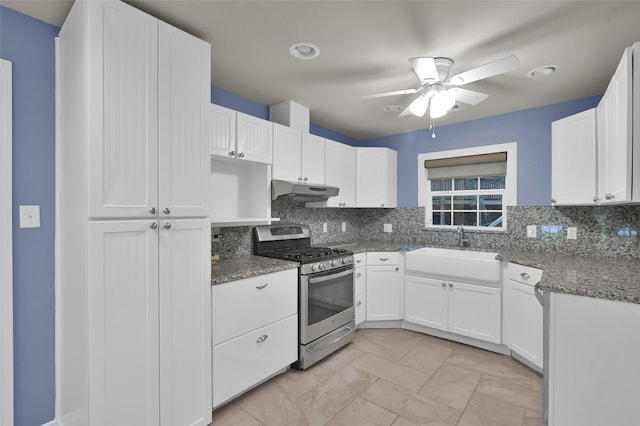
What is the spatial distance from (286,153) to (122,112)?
1573 mm

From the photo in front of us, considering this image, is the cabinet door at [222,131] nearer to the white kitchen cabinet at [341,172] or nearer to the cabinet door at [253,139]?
the cabinet door at [253,139]

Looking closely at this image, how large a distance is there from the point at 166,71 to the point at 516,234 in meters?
3.55

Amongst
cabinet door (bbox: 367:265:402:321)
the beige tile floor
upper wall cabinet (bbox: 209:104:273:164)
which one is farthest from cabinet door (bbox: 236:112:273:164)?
the beige tile floor

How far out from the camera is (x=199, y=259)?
6.08 feet

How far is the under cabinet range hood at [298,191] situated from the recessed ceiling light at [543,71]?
194cm

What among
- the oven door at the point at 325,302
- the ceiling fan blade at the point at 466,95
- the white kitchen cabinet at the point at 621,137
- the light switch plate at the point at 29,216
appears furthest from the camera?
the oven door at the point at 325,302

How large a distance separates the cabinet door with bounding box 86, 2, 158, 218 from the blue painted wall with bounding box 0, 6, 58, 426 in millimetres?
587

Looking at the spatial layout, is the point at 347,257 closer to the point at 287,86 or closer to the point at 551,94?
the point at 287,86

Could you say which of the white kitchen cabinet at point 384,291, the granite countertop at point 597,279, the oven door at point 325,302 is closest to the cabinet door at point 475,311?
the granite countertop at point 597,279

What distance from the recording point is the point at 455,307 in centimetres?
309

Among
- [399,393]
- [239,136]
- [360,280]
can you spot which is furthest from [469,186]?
[239,136]

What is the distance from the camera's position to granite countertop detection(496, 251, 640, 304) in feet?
4.49

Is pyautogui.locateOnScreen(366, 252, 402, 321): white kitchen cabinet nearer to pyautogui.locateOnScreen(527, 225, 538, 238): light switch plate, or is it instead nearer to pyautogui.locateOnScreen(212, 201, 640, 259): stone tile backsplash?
pyautogui.locateOnScreen(212, 201, 640, 259): stone tile backsplash

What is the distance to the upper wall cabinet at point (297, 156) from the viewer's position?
2.89 metres
